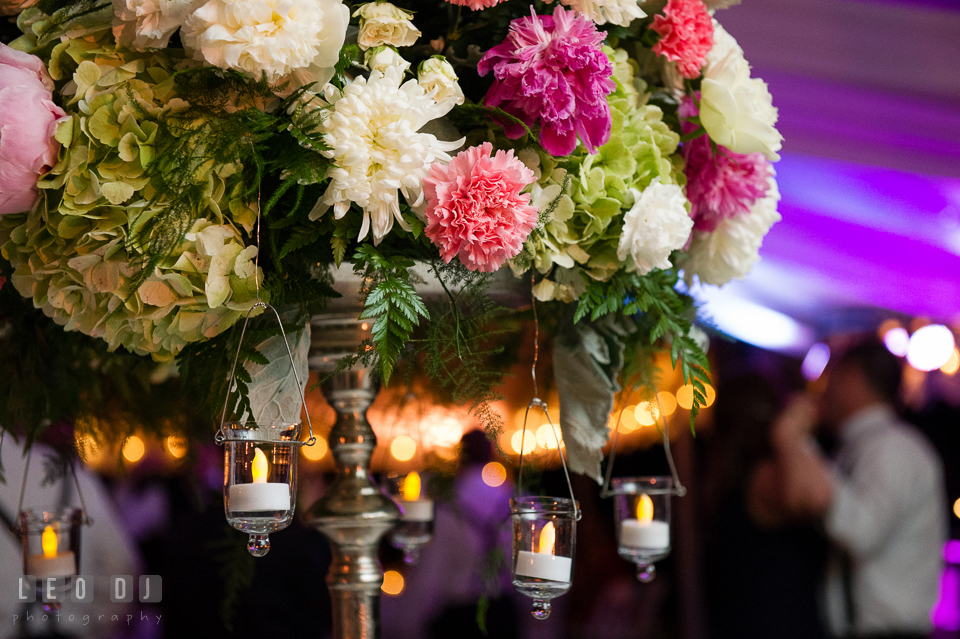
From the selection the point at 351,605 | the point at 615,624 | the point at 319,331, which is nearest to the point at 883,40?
the point at 319,331

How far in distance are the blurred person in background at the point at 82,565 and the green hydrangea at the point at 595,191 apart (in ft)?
3.44

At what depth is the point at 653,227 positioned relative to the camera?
0.68 meters

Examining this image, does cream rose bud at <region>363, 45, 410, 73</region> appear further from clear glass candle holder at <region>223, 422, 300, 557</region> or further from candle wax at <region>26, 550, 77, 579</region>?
candle wax at <region>26, 550, 77, 579</region>

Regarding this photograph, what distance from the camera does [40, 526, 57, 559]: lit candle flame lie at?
890 millimetres

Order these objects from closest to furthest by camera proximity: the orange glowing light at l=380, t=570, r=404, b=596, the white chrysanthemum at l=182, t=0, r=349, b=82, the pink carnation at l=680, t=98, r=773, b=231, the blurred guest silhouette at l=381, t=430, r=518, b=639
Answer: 1. the white chrysanthemum at l=182, t=0, r=349, b=82
2. the pink carnation at l=680, t=98, r=773, b=231
3. the orange glowing light at l=380, t=570, r=404, b=596
4. the blurred guest silhouette at l=381, t=430, r=518, b=639

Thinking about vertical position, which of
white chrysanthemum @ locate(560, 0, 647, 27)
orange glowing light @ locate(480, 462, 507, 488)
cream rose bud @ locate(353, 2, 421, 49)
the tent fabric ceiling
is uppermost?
the tent fabric ceiling

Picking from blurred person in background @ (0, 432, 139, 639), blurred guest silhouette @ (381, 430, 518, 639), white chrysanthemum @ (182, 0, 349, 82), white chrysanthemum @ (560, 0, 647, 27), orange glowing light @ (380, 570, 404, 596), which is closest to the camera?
white chrysanthemum @ (182, 0, 349, 82)

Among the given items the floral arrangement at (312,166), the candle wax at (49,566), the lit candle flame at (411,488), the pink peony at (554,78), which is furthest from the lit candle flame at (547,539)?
the candle wax at (49,566)

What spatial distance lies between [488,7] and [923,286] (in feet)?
7.14

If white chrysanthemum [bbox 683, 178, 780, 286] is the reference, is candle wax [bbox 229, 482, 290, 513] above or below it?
below

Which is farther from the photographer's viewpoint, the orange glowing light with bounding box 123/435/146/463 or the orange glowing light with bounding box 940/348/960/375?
the orange glowing light with bounding box 940/348/960/375

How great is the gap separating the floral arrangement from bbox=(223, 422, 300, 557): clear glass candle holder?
10cm

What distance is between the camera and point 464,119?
0.68 meters

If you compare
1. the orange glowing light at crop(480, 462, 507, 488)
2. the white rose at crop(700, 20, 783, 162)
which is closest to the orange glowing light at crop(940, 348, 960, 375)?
the orange glowing light at crop(480, 462, 507, 488)
